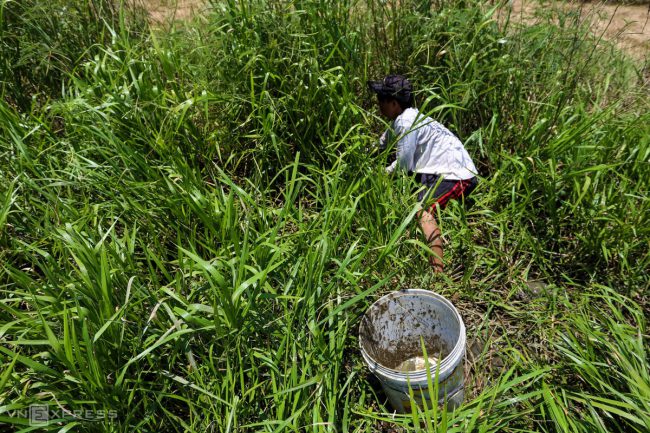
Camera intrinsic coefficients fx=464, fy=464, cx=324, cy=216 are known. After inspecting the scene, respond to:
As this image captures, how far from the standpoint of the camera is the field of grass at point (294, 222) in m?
1.62

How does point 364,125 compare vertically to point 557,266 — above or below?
above

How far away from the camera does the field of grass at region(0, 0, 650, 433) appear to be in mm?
1623

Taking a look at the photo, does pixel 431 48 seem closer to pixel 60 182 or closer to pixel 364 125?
pixel 364 125

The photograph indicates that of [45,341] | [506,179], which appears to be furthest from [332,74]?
[45,341]

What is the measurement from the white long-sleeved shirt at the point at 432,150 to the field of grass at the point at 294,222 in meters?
0.13

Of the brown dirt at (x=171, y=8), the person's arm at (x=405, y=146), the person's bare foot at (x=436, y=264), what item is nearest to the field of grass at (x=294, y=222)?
the person's bare foot at (x=436, y=264)

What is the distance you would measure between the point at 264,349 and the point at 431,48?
207cm

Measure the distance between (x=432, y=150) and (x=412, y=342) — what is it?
1082mm

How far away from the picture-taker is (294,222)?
2.15m

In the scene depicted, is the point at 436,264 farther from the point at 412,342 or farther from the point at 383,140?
the point at 383,140

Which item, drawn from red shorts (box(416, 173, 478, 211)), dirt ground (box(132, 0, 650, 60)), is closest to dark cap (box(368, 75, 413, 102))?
red shorts (box(416, 173, 478, 211))

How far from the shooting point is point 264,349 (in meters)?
1.73

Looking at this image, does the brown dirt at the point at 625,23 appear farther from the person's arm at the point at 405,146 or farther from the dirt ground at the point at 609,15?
the person's arm at the point at 405,146

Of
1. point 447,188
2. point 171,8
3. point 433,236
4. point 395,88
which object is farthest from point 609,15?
point 171,8
